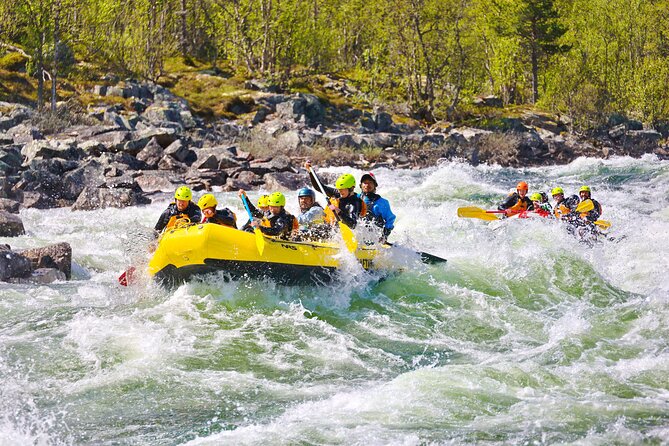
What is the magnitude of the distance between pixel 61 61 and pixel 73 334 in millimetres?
24486

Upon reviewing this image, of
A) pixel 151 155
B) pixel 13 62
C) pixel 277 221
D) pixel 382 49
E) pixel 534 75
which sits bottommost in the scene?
pixel 151 155

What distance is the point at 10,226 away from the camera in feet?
44.7

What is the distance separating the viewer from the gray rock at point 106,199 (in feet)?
55.7

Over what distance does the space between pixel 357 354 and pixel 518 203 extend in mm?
8225

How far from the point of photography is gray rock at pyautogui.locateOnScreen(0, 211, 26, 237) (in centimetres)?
1353

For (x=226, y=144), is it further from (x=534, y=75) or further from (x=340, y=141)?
(x=534, y=75)

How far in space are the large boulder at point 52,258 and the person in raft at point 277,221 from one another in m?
3.17

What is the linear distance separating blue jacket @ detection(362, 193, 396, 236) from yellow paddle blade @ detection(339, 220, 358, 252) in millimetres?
1155

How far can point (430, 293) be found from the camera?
1023 centimetres

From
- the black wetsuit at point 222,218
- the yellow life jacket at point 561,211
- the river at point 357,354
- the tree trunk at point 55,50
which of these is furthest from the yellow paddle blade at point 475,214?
the tree trunk at point 55,50

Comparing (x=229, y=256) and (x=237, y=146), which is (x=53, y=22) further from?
(x=229, y=256)

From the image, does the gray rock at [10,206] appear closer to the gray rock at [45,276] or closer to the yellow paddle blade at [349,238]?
the gray rock at [45,276]

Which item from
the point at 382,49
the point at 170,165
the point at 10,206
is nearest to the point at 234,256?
the point at 10,206

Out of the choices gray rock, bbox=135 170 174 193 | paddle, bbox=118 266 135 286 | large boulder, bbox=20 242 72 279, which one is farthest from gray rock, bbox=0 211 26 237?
gray rock, bbox=135 170 174 193
